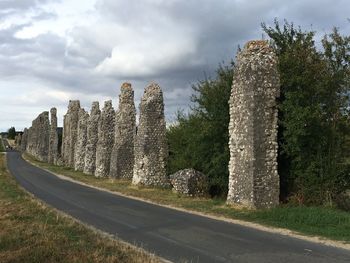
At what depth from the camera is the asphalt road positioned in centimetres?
979

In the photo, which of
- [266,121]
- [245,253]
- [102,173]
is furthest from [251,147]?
[102,173]

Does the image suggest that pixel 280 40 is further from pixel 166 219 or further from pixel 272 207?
pixel 166 219

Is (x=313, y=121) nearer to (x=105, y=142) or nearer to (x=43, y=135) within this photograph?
(x=105, y=142)

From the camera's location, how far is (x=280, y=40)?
64.2 ft

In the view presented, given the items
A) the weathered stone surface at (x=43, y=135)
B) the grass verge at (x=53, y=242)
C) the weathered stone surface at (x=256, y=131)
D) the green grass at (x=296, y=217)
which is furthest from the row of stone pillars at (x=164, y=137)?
the weathered stone surface at (x=43, y=135)

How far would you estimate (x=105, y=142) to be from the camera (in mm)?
34125

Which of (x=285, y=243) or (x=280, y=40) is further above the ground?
(x=280, y=40)

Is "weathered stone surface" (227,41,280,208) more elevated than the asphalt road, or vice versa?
"weathered stone surface" (227,41,280,208)

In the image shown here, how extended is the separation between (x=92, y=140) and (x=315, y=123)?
24.2m

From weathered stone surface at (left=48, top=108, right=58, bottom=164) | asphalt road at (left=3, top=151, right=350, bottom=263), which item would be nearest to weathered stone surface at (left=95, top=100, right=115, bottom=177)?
asphalt road at (left=3, top=151, right=350, bottom=263)

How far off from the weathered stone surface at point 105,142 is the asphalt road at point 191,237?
1581 cm

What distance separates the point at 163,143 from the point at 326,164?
39.2 ft

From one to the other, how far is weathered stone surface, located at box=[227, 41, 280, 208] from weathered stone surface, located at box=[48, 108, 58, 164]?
42.4 meters

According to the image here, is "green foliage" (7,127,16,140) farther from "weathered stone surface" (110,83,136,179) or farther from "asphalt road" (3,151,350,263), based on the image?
"asphalt road" (3,151,350,263)
